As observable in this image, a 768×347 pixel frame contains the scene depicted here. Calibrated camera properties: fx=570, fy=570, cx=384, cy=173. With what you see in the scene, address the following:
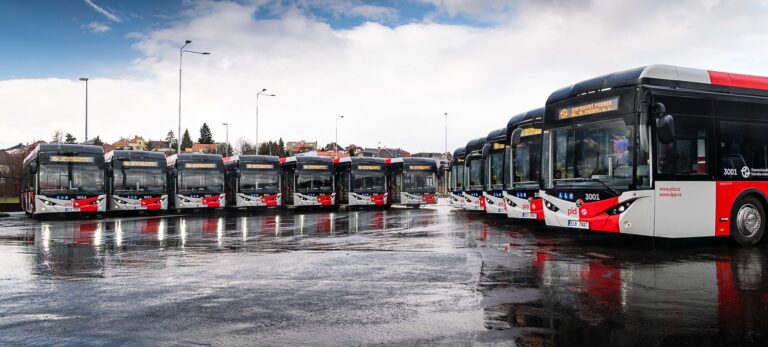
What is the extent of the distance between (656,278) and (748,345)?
3.51 metres

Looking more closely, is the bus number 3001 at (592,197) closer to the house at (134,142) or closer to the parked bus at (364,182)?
the parked bus at (364,182)

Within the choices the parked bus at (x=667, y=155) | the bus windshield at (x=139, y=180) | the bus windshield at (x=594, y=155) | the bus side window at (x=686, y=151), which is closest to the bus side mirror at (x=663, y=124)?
the parked bus at (x=667, y=155)

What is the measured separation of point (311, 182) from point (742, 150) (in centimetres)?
2413

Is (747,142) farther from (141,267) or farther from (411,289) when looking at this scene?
(141,267)

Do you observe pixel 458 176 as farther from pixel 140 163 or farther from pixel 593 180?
pixel 593 180

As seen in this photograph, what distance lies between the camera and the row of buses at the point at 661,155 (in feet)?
36.4

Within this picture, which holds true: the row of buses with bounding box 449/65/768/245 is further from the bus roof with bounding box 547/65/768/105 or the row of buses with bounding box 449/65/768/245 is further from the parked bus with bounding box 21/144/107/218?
the parked bus with bounding box 21/144/107/218

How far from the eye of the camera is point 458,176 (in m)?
29.4

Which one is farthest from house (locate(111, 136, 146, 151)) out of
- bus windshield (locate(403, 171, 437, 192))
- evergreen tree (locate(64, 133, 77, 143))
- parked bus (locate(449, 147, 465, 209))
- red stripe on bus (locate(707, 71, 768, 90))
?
red stripe on bus (locate(707, 71, 768, 90))

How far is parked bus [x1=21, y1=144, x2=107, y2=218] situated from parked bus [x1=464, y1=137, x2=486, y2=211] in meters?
16.9

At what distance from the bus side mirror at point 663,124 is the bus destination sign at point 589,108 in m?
0.82

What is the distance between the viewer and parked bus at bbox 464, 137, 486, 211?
2456cm

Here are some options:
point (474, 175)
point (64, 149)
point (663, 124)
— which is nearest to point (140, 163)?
point (64, 149)

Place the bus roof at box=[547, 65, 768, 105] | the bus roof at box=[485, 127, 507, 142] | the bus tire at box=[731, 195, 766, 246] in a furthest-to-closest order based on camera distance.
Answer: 1. the bus roof at box=[485, 127, 507, 142]
2. the bus tire at box=[731, 195, 766, 246]
3. the bus roof at box=[547, 65, 768, 105]
